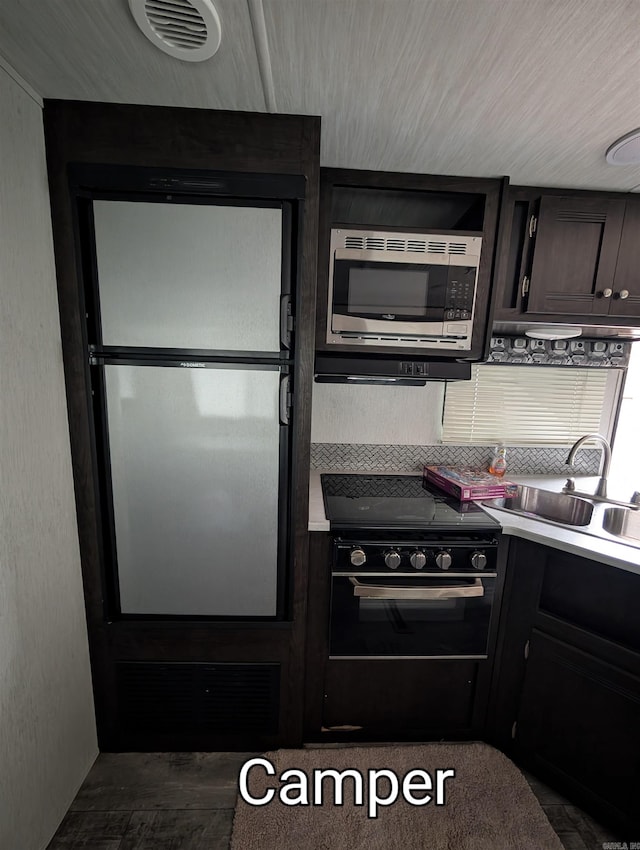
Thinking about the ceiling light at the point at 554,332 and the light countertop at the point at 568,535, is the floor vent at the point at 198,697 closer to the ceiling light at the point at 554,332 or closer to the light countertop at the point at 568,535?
the light countertop at the point at 568,535

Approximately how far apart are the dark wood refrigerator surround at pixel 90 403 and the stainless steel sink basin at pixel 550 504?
43.1 inches

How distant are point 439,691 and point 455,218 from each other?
2.03 metres

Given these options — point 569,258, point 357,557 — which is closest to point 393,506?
point 357,557

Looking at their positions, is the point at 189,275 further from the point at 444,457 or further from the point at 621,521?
Answer: the point at 621,521

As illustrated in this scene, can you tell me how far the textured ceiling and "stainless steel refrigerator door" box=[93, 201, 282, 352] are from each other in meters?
0.31

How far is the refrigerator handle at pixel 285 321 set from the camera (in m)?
1.26

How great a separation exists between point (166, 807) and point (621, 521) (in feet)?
7.28

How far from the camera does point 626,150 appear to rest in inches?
49.2

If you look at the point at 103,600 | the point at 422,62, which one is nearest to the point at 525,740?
the point at 103,600

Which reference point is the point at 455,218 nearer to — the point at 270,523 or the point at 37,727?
the point at 270,523

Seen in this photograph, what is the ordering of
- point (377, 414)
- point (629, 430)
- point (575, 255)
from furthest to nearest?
point (629, 430)
point (377, 414)
point (575, 255)

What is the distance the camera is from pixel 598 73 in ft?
3.15

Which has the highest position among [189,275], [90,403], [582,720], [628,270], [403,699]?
[628,270]

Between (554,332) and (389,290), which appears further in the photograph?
(554,332)
